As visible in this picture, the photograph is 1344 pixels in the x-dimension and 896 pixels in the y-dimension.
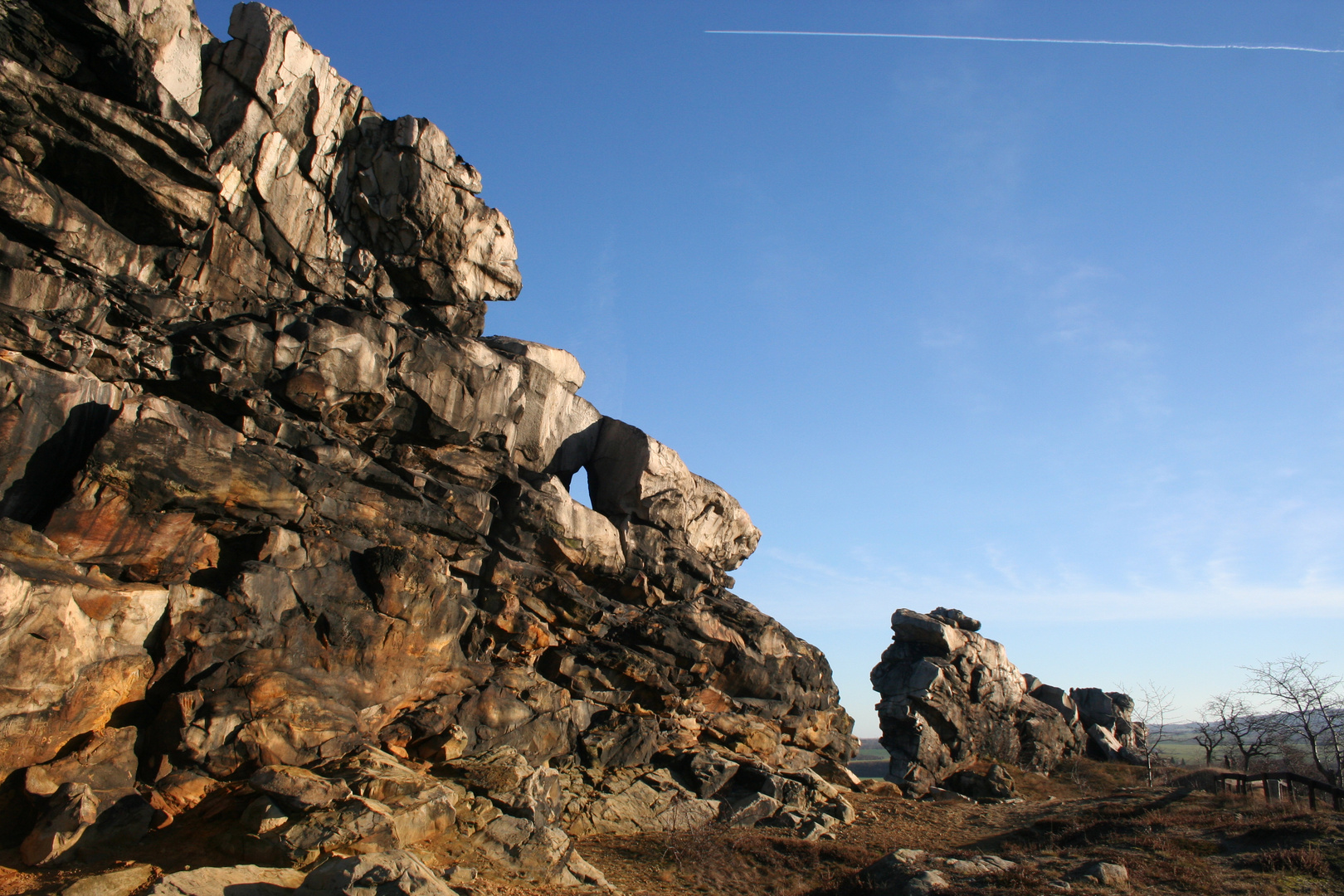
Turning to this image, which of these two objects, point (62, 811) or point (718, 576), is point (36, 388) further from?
point (718, 576)

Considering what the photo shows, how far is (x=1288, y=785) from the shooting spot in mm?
32125

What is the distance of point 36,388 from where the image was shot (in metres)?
18.0

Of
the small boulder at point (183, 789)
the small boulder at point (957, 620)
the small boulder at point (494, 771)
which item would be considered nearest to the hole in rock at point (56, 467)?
the small boulder at point (183, 789)

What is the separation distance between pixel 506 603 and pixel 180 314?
13.3 metres

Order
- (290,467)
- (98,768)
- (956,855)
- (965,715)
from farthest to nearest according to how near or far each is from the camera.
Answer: (965,715) → (956,855) → (290,467) → (98,768)

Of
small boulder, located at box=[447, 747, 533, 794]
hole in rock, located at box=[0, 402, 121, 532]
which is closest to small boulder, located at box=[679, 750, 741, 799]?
small boulder, located at box=[447, 747, 533, 794]

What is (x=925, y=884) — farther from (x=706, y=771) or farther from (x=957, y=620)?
(x=957, y=620)

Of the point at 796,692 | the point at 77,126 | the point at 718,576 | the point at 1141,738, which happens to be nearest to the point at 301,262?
the point at 77,126

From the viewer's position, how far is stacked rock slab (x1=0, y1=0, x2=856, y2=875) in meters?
17.8

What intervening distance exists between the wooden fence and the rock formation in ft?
34.3

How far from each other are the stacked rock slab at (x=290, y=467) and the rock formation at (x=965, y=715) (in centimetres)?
1316

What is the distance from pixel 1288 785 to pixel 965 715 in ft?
56.7

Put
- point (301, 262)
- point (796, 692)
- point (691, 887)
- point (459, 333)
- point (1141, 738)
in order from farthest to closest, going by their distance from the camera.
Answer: point (1141, 738) < point (796, 692) < point (459, 333) < point (301, 262) < point (691, 887)

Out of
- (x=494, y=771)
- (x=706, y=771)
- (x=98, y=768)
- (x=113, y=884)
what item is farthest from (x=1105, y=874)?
(x=98, y=768)
